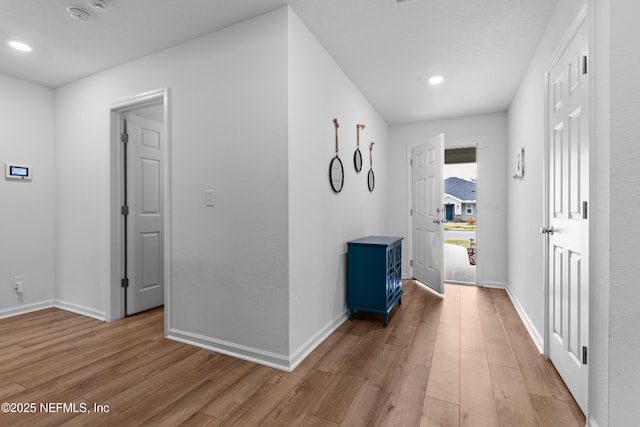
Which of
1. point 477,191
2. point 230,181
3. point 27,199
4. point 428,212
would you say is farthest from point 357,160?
point 27,199

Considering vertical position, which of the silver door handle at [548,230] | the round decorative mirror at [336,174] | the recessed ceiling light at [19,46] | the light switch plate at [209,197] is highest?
the recessed ceiling light at [19,46]

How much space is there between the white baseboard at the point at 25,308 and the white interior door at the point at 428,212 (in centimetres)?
459

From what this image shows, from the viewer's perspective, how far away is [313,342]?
7.76 ft

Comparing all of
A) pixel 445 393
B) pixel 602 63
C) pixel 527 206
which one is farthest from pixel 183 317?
pixel 527 206

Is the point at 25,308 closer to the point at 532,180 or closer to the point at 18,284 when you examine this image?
the point at 18,284

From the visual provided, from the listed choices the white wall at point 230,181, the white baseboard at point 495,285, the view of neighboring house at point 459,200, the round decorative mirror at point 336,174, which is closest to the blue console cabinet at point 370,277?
the round decorative mirror at point 336,174

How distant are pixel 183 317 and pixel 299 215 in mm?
1320

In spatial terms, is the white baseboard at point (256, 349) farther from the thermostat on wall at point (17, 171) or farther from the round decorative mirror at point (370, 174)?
the thermostat on wall at point (17, 171)

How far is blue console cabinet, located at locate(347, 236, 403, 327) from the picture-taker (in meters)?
2.85

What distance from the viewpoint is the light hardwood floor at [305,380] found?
1578mm

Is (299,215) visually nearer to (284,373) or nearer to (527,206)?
(284,373)

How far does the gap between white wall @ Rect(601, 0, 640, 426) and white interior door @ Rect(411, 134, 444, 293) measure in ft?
8.38

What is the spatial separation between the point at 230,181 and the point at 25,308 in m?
2.91

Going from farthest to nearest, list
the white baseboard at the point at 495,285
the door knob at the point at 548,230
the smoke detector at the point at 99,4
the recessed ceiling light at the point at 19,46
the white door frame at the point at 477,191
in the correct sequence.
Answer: the white door frame at the point at 477,191 → the white baseboard at the point at 495,285 → the recessed ceiling light at the point at 19,46 → the door knob at the point at 548,230 → the smoke detector at the point at 99,4
